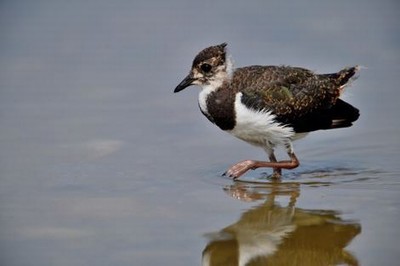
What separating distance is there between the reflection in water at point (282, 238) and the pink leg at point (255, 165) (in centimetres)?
52

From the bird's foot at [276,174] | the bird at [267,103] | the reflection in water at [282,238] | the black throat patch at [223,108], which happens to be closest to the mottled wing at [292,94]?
the bird at [267,103]

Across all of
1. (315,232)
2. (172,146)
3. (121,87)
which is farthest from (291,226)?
(121,87)

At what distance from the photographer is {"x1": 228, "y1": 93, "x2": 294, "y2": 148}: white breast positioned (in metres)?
9.91

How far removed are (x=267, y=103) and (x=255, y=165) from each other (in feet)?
2.03

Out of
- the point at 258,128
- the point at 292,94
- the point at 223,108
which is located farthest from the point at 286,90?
the point at 223,108

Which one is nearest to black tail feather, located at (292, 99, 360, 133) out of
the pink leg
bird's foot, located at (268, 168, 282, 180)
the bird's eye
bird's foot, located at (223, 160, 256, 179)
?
the pink leg

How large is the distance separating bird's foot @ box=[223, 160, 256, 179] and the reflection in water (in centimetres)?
50

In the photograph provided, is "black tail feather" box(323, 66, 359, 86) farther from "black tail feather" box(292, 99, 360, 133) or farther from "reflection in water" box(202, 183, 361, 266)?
"reflection in water" box(202, 183, 361, 266)

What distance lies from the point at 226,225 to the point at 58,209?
1521mm

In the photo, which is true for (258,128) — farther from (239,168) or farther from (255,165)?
(239,168)

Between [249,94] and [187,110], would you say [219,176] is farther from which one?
[187,110]

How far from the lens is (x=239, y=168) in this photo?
9.77 meters

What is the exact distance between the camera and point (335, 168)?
33.6ft

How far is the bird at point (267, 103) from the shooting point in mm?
9938
